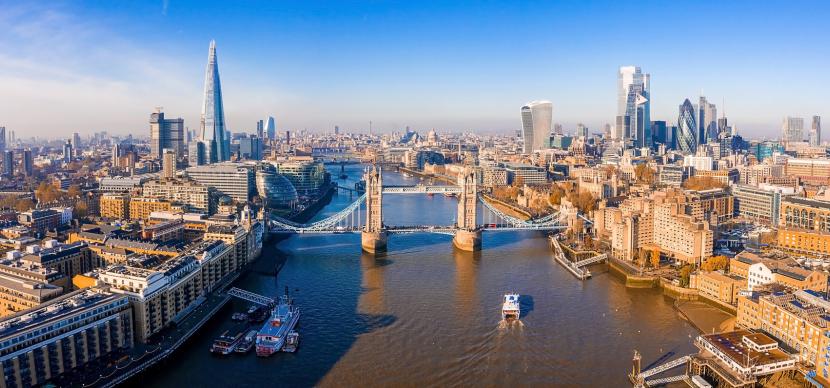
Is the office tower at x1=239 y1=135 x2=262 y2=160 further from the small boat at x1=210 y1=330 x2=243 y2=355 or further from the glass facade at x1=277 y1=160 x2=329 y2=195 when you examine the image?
the small boat at x1=210 y1=330 x2=243 y2=355

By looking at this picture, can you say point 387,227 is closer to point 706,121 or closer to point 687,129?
point 687,129

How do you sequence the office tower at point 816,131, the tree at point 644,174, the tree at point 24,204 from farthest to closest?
the office tower at point 816,131 → the tree at point 644,174 → the tree at point 24,204

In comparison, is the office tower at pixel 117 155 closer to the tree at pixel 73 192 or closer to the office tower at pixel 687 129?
the tree at pixel 73 192

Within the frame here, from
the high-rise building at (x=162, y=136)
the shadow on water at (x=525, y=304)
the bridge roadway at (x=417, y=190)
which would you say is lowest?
the shadow on water at (x=525, y=304)

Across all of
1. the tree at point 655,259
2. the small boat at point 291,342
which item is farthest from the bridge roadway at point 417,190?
the small boat at point 291,342

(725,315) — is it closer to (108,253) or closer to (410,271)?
(410,271)

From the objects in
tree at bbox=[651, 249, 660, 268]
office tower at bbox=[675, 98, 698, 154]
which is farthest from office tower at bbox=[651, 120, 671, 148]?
tree at bbox=[651, 249, 660, 268]

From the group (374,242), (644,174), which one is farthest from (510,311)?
(644,174)
